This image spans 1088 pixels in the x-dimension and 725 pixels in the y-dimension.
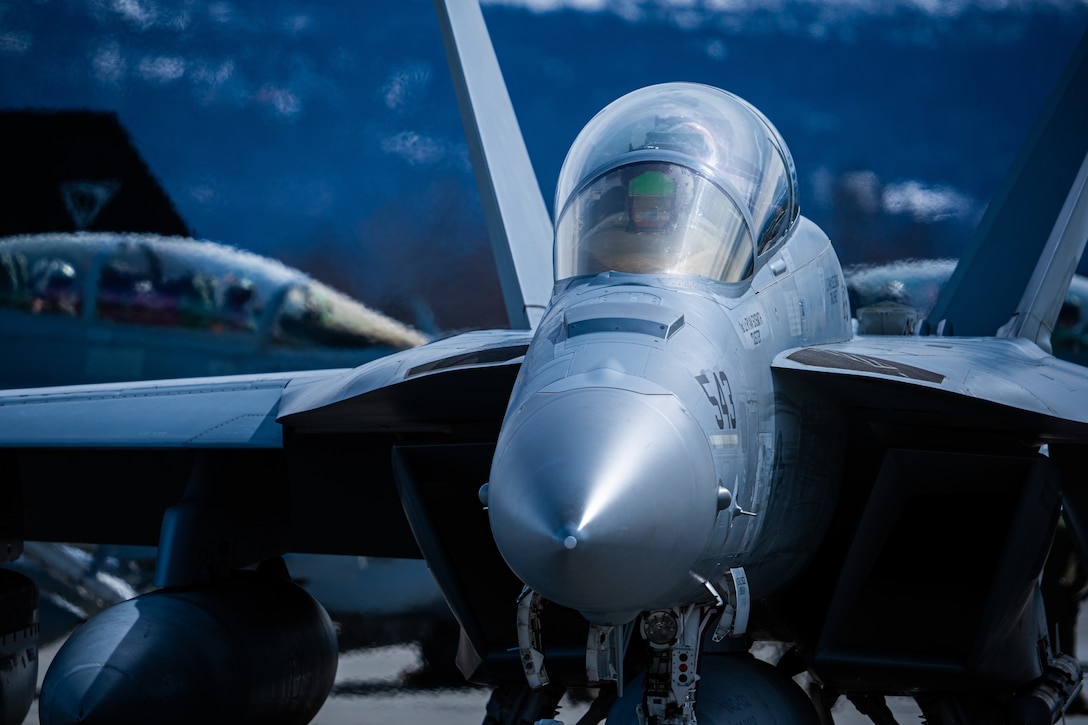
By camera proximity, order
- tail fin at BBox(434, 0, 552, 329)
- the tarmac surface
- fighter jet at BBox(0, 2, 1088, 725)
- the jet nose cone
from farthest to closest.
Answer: the tarmac surface < tail fin at BBox(434, 0, 552, 329) < fighter jet at BBox(0, 2, 1088, 725) < the jet nose cone

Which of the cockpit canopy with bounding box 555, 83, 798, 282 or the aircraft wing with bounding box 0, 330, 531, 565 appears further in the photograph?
the aircraft wing with bounding box 0, 330, 531, 565

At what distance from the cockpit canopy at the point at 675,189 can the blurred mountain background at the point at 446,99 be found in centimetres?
647

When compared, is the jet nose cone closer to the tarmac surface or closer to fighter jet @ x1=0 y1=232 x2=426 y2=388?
the tarmac surface

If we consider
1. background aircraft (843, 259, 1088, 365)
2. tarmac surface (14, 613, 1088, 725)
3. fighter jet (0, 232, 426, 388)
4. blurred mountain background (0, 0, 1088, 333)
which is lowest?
tarmac surface (14, 613, 1088, 725)

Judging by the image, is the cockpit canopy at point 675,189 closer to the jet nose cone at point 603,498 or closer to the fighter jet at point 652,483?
the fighter jet at point 652,483

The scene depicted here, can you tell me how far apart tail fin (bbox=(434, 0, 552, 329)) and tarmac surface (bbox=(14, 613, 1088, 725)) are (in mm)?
2365

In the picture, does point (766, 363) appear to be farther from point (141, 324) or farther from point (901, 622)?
point (141, 324)

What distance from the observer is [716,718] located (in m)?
3.09

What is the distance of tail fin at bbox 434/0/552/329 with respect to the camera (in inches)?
213

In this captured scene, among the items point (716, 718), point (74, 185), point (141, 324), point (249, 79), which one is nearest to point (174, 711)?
point (716, 718)

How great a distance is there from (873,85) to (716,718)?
8.63m

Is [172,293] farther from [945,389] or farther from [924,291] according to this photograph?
[945,389]

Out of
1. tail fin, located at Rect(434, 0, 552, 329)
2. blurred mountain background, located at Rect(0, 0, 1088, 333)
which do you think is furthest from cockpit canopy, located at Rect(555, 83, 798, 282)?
blurred mountain background, located at Rect(0, 0, 1088, 333)

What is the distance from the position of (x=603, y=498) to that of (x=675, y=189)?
120cm
